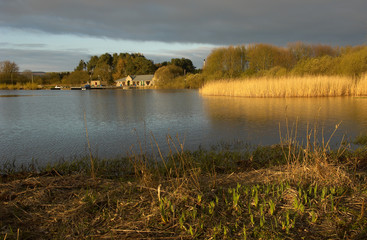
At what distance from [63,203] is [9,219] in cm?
46

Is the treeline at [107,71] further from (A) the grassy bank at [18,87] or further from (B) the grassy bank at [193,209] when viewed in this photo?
(B) the grassy bank at [193,209]

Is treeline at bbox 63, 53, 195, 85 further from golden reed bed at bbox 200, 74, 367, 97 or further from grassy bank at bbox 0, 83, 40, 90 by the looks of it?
golden reed bed at bbox 200, 74, 367, 97

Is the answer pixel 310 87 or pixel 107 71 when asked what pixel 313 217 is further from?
pixel 107 71

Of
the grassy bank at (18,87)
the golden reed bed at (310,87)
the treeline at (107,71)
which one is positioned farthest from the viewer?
the treeline at (107,71)

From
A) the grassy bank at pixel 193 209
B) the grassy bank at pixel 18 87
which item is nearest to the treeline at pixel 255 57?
the grassy bank at pixel 193 209

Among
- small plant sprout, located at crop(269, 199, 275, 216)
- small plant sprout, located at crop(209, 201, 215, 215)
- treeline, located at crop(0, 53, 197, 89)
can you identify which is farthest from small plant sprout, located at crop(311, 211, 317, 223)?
treeline, located at crop(0, 53, 197, 89)

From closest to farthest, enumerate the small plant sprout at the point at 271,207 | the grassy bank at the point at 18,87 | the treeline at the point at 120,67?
1. the small plant sprout at the point at 271,207
2. the grassy bank at the point at 18,87
3. the treeline at the point at 120,67

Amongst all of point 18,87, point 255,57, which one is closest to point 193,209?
point 255,57

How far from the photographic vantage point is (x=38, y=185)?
10.1ft

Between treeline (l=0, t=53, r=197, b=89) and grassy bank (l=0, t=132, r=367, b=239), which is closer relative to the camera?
grassy bank (l=0, t=132, r=367, b=239)

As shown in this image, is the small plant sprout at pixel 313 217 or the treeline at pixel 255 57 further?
the treeline at pixel 255 57

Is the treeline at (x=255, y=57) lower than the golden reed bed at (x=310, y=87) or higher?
higher

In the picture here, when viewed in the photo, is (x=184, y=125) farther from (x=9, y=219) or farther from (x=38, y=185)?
(x=9, y=219)

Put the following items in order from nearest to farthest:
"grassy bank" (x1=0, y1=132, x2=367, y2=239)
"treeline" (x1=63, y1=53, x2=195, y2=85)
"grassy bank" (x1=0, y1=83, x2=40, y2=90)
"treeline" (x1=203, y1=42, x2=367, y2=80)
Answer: "grassy bank" (x1=0, y1=132, x2=367, y2=239), "treeline" (x1=203, y1=42, x2=367, y2=80), "grassy bank" (x1=0, y1=83, x2=40, y2=90), "treeline" (x1=63, y1=53, x2=195, y2=85)
